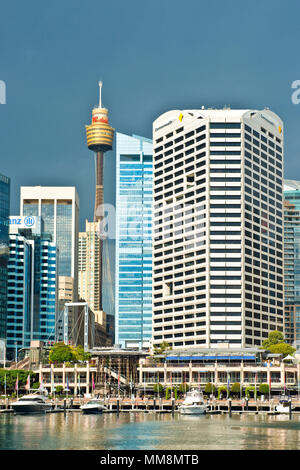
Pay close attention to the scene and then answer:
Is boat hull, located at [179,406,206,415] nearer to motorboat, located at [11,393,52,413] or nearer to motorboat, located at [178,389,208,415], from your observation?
motorboat, located at [178,389,208,415]

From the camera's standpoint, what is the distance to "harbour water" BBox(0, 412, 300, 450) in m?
122

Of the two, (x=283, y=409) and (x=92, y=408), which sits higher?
(x=92, y=408)

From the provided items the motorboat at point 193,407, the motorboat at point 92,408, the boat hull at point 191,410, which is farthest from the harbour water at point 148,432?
the motorboat at point 92,408

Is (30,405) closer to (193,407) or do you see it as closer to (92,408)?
(92,408)

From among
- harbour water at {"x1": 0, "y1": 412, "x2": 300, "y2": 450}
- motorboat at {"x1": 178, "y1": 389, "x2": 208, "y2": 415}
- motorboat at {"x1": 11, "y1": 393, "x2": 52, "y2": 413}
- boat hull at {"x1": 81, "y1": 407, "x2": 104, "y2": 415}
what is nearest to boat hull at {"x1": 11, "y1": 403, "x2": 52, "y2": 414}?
motorboat at {"x1": 11, "y1": 393, "x2": 52, "y2": 413}

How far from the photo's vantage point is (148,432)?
5620 inches

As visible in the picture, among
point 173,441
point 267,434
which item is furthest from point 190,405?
point 173,441

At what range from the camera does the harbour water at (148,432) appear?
12219cm

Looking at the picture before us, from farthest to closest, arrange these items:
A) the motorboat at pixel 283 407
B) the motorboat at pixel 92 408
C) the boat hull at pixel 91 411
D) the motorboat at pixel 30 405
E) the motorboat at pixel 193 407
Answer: the motorboat at pixel 283 407
the boat hull at pixel 91 411
the motorboat at pixel 92 408
the motorboat at pixel 30 405
the motorboat at pixel 193 407

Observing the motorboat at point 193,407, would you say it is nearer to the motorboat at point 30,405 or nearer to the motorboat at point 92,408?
the motorboat at point 92,408

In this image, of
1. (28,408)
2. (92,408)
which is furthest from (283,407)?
(28,408)

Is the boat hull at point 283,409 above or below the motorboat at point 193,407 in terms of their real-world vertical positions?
below

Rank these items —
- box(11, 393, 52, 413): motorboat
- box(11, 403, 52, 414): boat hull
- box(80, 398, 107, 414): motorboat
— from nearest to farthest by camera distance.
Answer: box(11, 403, 52, 414): boat hull → box(11, 393, 52, 413): motorboat → box(80, 398, 107, 414): motorboat
